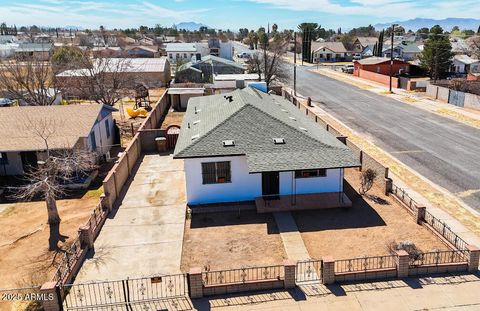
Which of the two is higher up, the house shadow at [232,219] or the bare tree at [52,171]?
the bare tree at [52,171]

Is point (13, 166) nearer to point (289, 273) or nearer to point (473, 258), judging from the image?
point (289, 273)

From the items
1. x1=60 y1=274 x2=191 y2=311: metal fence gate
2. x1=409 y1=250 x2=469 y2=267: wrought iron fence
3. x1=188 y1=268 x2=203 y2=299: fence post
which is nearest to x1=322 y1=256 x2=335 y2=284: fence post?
x1=409 y1=250 x2=469 y2=267: wrought iron fence

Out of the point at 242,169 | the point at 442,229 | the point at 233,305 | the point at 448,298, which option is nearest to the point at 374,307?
the point at 448,298

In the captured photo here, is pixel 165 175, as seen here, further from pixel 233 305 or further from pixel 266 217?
pixel 233 305

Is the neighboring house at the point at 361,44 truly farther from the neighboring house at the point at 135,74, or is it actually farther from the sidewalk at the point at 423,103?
the neighboring house at the point at 135,74

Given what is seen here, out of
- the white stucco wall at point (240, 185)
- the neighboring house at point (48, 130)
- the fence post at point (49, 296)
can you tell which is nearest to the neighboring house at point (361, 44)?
the neighboring house at point (48, 130)
